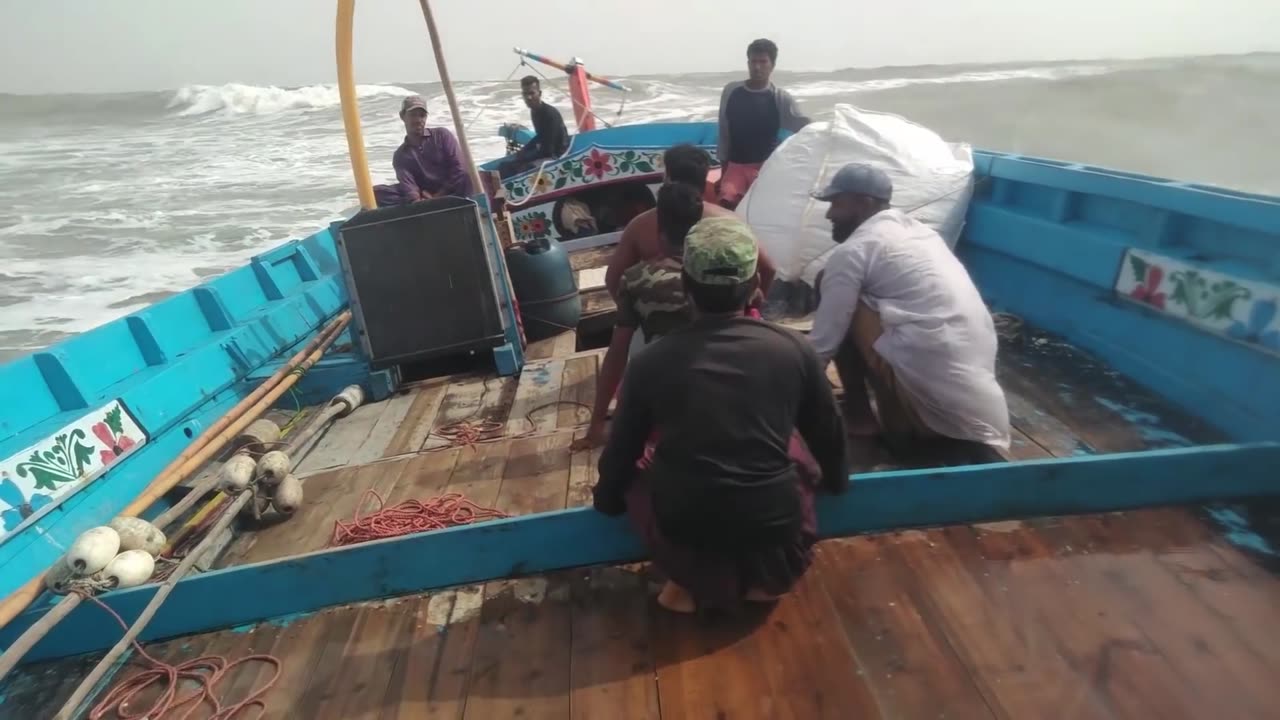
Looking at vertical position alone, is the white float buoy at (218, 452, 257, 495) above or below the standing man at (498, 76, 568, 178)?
below

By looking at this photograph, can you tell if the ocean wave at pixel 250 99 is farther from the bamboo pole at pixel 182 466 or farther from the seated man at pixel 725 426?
the seated man at pixel 725 426

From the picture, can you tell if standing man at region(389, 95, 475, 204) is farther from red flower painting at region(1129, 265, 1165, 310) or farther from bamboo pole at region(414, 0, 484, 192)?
red flower painting at region(1129, 265, 1165, 310)

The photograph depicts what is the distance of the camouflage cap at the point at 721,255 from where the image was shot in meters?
1.83

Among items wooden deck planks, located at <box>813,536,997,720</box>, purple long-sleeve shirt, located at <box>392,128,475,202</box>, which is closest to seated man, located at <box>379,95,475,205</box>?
purple long-sleeve shirt, located at <box>392,128,475,202</box>

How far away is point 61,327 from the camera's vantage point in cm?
982

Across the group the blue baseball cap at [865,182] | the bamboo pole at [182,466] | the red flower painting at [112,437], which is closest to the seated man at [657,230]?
the blue baseball cap at [865,182]

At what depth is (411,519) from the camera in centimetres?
281

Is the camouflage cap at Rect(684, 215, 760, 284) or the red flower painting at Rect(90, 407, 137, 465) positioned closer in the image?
the camouflage cap at Rect(684, 215, 760, 284)

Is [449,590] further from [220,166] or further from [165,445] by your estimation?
[220,166]

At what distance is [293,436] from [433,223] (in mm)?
1414

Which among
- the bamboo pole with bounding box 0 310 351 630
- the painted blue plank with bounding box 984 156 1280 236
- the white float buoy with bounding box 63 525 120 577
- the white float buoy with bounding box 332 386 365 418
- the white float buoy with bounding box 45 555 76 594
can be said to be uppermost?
the painted blue plank with bounding box 984 156 1280 236

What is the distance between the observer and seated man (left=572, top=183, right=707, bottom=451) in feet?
9.12

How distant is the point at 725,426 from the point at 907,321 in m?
1.15

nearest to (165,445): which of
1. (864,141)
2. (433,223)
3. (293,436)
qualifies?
(293,436)
